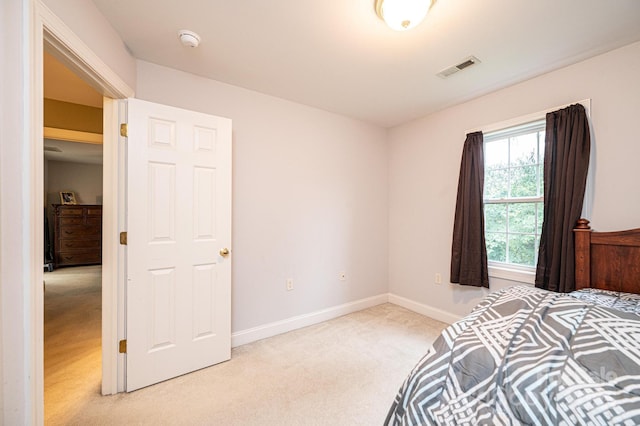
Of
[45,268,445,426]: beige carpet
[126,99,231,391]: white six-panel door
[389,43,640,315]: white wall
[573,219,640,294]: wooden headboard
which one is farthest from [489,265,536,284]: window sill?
[126,99,231,391]: white six-panel door

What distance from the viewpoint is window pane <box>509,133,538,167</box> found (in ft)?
7.77

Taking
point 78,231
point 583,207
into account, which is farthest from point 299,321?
point 78,231

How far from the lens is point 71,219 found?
19.3 ft

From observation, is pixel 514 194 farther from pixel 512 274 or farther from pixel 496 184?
pixel 512 274

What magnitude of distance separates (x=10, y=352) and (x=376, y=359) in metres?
2.18

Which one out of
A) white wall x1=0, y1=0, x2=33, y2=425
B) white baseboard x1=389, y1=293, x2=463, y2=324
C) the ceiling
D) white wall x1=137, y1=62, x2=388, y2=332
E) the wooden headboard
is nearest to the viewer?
white wall x1=0, y1=0, x2=33, y2=425

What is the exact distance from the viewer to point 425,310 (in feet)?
10.2

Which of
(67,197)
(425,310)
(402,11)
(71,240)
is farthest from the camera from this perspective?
(67,197)

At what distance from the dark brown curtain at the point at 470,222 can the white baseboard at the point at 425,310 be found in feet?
1.49

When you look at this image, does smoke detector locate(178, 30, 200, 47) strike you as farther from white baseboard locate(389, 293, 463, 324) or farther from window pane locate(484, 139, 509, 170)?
white baseboard locate(389, 293, 463, 324)

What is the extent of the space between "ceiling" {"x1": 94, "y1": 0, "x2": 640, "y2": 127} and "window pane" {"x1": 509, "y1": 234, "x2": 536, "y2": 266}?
1.47 meters

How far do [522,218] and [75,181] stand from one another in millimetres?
8996

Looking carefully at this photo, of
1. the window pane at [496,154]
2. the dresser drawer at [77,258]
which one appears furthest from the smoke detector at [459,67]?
the dresser drawer at [77,258]

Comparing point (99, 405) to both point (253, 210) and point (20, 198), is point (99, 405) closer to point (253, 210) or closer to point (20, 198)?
point (20, 198)
